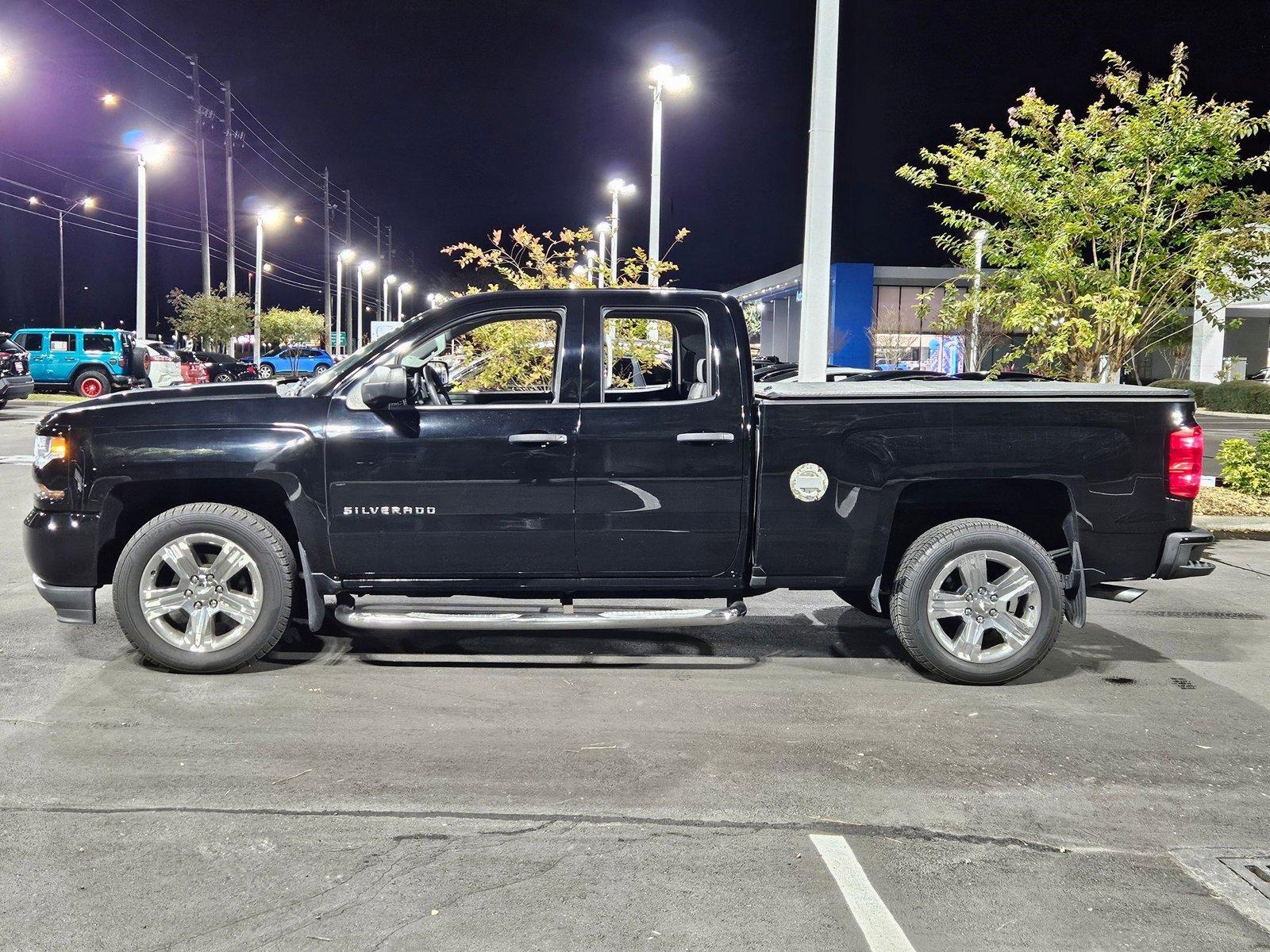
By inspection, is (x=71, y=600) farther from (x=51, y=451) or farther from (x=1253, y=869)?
(x=1253, y=869)

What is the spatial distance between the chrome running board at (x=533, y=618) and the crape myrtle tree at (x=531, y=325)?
5.99 meters

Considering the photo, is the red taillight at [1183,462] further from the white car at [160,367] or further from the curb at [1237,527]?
the white car at [160,367]

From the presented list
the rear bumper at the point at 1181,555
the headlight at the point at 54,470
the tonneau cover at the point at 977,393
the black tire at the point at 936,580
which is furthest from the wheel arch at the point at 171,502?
the rear bumper at the point at 1181,555

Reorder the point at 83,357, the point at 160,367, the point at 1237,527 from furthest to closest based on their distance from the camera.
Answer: the point at 160,367 → the point at 83,357 → the point at 1237,527

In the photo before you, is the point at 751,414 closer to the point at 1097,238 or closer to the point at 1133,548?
the point at 1133,548

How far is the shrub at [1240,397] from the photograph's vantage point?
1586 inches

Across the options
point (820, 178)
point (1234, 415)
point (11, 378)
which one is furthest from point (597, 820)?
point (1234, 415)

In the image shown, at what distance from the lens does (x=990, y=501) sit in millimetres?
6285

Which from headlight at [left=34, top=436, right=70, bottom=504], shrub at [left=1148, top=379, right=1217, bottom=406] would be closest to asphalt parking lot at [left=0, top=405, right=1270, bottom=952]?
headlight at [left=34, top=436, right=70, bottom=504]

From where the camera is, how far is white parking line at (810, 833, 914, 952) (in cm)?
340

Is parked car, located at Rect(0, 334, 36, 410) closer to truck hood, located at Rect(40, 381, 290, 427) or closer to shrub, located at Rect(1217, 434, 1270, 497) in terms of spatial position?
truck hood, located at Rect(40, 381, 290, 427)

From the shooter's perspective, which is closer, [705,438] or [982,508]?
[705,438]

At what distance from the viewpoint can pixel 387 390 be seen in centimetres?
573

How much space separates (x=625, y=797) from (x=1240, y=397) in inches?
1689
